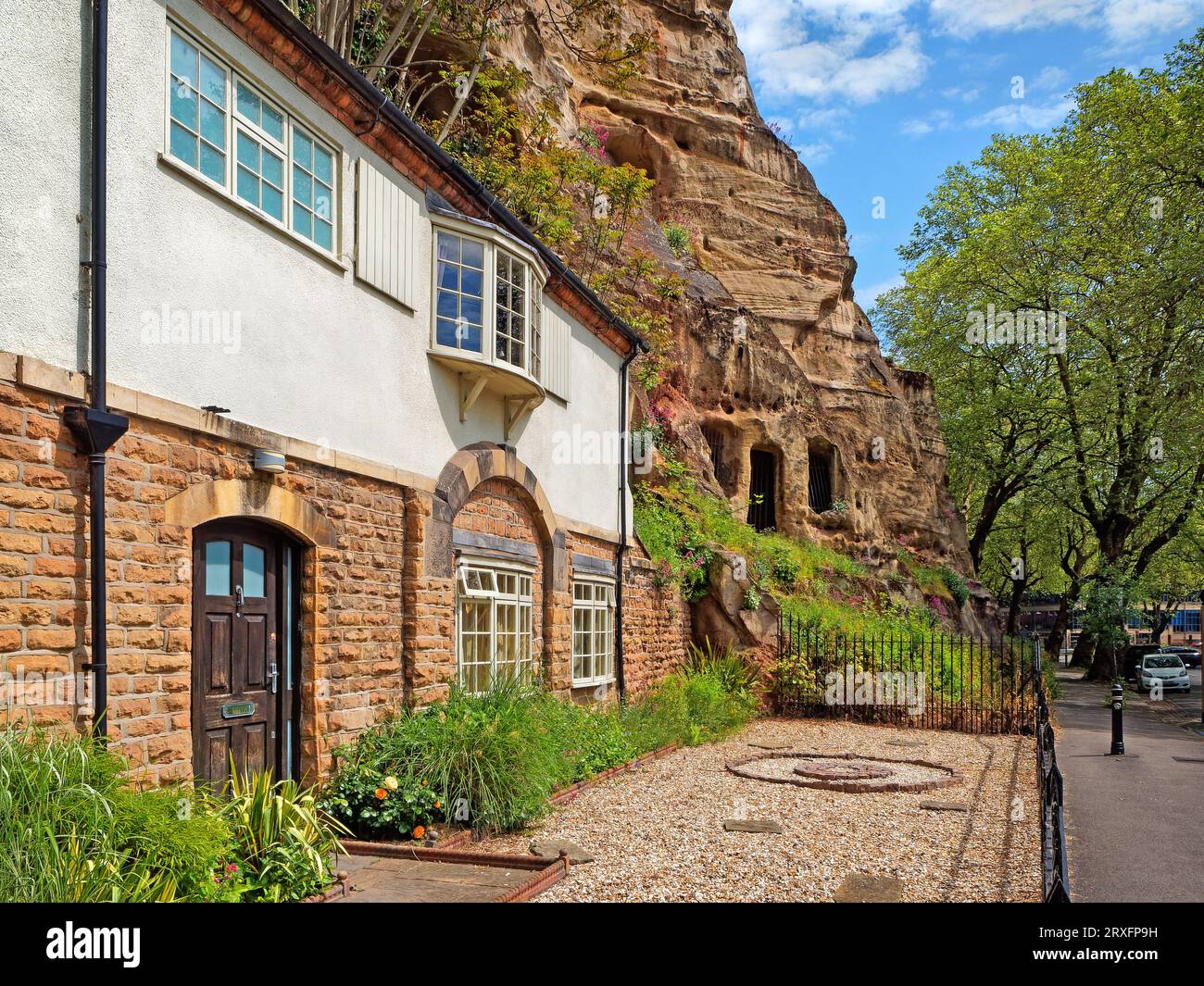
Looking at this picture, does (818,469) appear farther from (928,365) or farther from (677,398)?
(928,365)

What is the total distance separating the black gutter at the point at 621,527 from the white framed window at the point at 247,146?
825 cm

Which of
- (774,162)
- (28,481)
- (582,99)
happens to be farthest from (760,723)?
(774,162)

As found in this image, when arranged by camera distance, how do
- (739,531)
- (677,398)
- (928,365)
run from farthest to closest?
1. (928,365)
2. (677,398)
3. (739,531)

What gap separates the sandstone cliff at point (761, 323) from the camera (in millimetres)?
23641

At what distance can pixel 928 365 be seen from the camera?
35.5 m

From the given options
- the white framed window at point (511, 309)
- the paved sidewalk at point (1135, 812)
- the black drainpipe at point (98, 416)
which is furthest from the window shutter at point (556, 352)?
the paved sidewalk at point (1135, 812)

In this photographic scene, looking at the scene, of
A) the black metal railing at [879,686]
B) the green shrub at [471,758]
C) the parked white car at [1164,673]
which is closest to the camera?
the green shrub at [471,758]

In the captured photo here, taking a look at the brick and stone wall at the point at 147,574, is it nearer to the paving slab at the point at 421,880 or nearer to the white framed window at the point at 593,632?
the paving slab at the point at 421,880

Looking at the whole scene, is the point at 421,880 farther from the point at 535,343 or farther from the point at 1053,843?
the point at 535,343

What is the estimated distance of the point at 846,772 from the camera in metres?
12.2

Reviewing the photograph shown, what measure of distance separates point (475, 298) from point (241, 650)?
4599 mm

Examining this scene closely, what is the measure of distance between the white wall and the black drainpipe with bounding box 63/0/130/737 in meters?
0.07

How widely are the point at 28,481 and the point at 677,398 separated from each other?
1786cm

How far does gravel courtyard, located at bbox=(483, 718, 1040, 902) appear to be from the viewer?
7062mm
